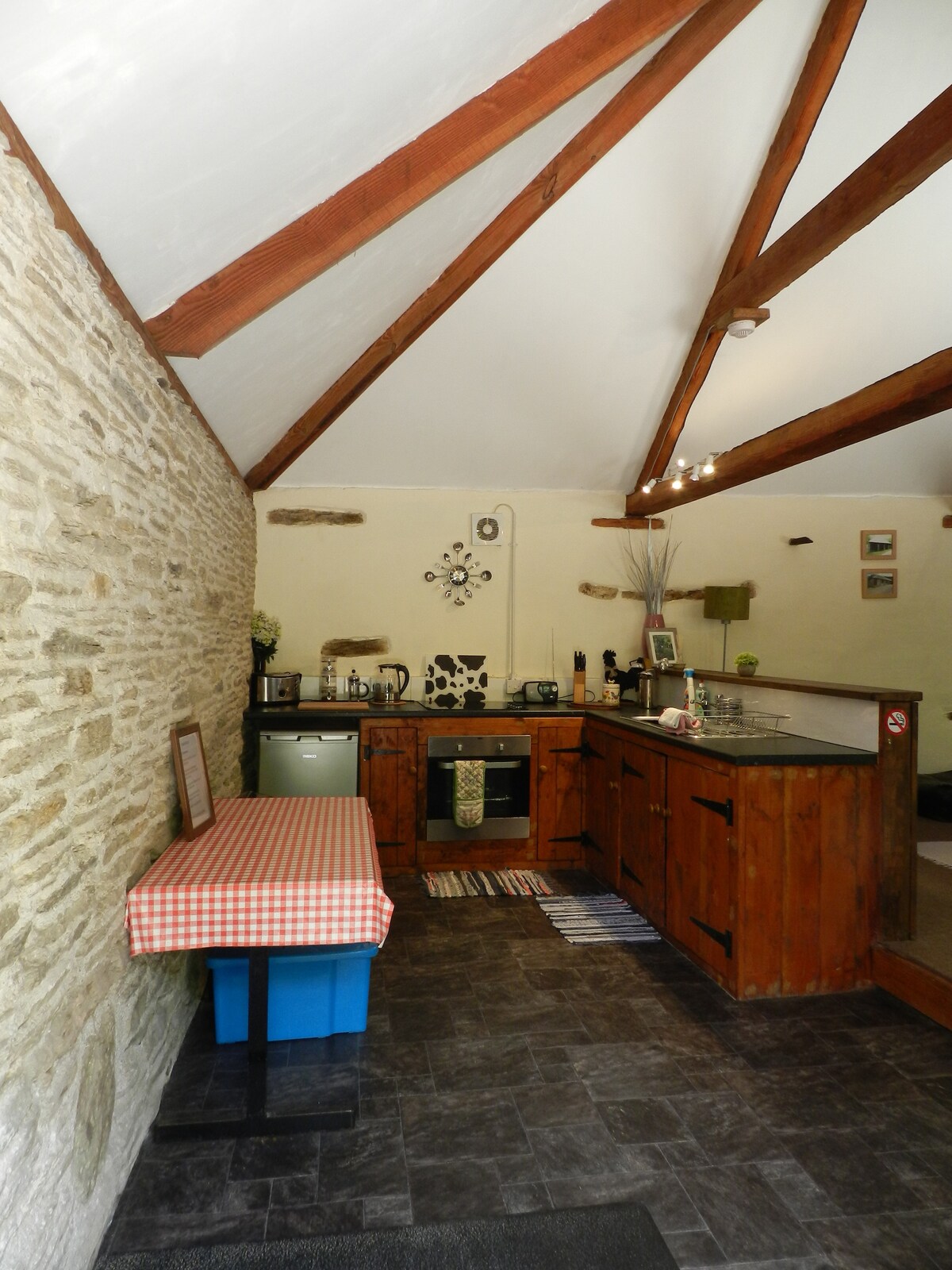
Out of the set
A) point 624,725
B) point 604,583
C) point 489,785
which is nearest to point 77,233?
point 624,725

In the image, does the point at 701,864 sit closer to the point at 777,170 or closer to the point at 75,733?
the point at 75,733

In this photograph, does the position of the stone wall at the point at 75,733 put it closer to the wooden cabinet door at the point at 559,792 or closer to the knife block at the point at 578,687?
the wooden cabinet door at the point at 559,792

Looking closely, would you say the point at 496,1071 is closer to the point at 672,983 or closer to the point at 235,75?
the point at 672,983

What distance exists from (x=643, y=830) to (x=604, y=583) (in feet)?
7.53

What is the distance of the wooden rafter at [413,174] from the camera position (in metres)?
2.38

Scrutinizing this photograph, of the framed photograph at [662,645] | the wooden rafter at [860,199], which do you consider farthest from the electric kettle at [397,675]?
the wooden rafter at [860,199]

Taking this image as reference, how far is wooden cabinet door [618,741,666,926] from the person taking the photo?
3.83 meters

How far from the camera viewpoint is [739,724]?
413 cm

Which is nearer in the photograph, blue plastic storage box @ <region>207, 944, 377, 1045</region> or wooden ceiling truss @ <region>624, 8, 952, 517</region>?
wooden ceiling truss @ <region>624, 8, 952, 517</region>

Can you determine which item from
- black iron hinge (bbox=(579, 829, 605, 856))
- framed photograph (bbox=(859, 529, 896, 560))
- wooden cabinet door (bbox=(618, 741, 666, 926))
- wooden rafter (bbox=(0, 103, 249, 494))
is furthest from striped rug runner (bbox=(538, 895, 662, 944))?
framed photograph (bbox=(859, 529, 896, 560))

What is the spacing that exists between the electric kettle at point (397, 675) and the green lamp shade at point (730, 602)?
233cm

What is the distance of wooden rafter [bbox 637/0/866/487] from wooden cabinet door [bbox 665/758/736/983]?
253 cm

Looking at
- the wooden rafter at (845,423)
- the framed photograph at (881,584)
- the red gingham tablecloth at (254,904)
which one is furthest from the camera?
the framed photograph at (881,584)

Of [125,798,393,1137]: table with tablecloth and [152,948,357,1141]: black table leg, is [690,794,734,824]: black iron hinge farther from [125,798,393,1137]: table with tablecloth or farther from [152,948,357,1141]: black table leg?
[152,948,357,1141]: black table leg
